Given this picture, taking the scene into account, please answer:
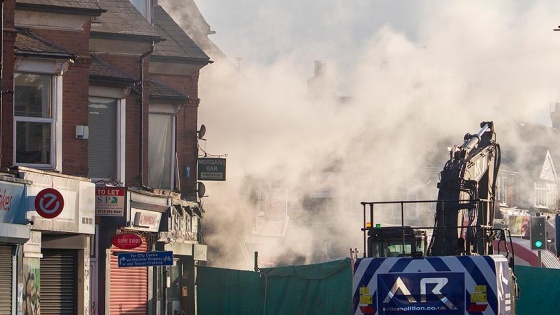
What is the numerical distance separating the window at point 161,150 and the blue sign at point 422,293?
14.2 m

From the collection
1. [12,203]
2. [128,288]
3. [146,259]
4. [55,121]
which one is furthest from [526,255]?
[12,203]

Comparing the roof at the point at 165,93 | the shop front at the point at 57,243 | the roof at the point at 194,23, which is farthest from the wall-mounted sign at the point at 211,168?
the roof at the point at 194,23

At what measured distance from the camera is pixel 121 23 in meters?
31.0

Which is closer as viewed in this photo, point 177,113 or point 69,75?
point 69,75

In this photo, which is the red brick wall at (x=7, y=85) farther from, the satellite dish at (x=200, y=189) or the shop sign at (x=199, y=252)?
the shop sign at (x=199, y=252)

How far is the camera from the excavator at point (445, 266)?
62.4 feet

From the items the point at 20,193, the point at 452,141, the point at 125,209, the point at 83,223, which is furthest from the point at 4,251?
the point at 452,141

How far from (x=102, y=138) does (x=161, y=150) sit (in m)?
4.45

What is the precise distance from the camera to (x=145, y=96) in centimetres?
3127

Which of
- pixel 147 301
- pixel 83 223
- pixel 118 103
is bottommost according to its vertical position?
pixel 147 301

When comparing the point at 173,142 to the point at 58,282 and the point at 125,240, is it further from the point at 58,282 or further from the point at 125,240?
the point at 58,282

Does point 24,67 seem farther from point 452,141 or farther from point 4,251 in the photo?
point 452,141

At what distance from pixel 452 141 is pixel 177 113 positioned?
91.2 ft

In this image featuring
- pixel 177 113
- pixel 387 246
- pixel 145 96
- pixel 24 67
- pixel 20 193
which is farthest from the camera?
pixel 177 113
